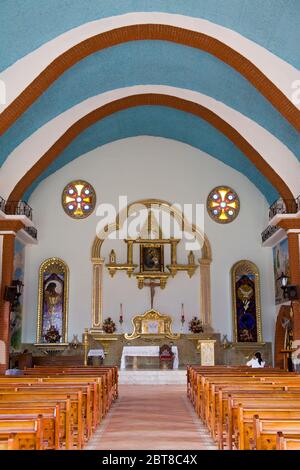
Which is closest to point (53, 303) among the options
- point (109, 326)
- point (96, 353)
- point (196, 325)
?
point (109, 326)

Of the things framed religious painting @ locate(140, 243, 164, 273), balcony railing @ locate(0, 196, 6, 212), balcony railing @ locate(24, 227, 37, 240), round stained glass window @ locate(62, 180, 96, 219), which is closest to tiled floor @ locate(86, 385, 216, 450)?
balcony railing @ locate(0, 196, 6, 212)

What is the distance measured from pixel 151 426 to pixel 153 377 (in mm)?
8711

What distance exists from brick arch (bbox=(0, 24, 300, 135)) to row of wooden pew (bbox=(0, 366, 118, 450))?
7.23m

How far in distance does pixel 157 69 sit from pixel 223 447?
12303mm

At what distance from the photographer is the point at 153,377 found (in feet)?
56.0

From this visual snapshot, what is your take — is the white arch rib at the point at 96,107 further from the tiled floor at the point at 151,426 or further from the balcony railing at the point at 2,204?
the tiled floor at the point at 151,426

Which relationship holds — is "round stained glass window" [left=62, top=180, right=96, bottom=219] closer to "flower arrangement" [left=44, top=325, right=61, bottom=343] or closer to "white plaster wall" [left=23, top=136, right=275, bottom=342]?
"white plaster wall" [left=23, top=136, right=275, bottom=342]

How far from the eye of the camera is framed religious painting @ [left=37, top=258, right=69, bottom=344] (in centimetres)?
2009

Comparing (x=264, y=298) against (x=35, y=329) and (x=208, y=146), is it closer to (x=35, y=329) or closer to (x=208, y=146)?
(x=208, y=146)

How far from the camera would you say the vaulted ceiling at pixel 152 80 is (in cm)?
1173

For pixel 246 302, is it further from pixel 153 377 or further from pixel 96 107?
pixel 96 107

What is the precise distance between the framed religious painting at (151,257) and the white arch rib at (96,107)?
6360mm

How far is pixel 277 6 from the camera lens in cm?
1082
